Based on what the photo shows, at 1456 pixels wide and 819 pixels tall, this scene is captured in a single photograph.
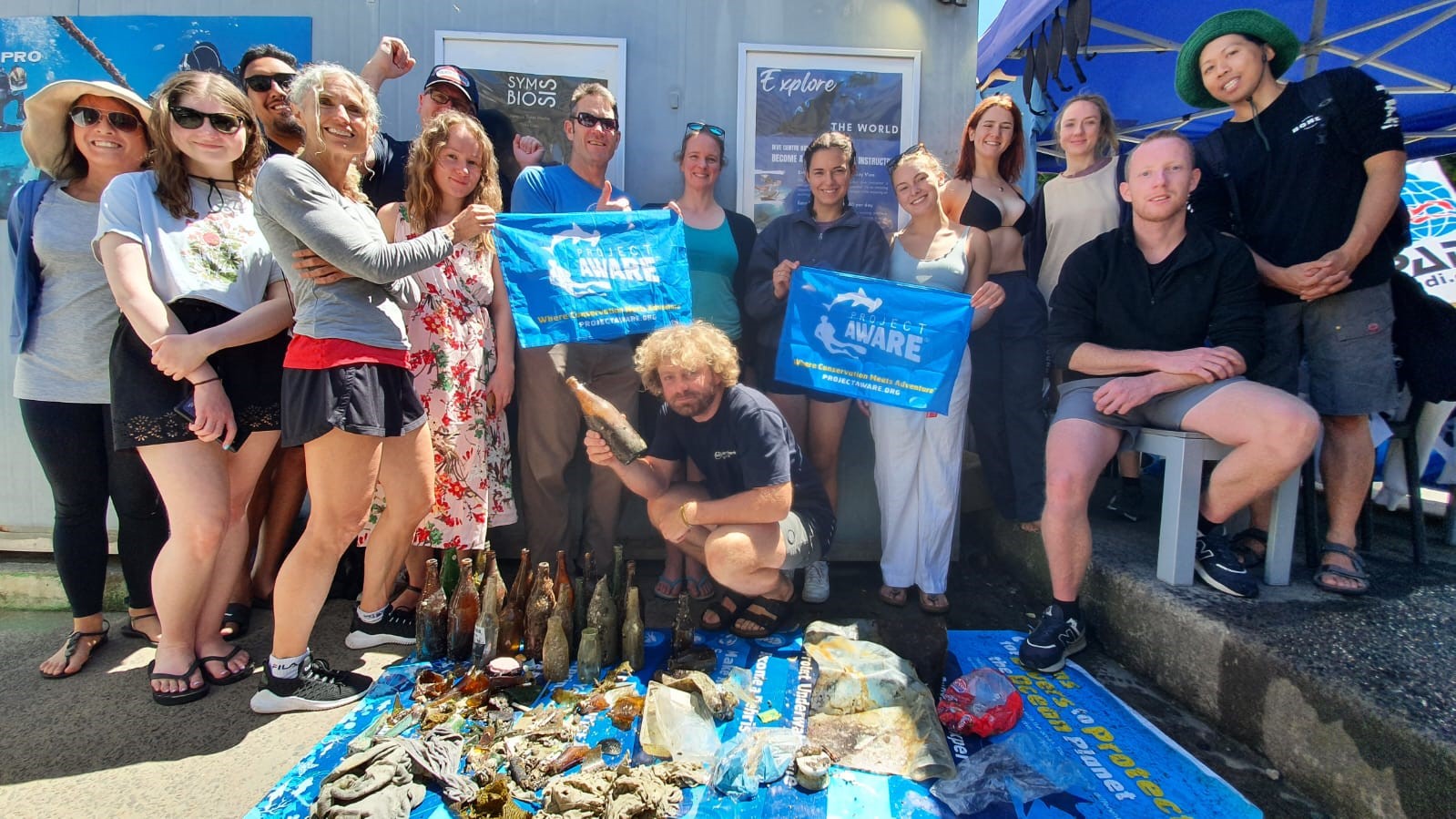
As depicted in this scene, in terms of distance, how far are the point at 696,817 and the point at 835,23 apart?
4306 millimetres

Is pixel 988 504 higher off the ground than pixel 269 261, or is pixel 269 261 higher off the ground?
pixel 269 261

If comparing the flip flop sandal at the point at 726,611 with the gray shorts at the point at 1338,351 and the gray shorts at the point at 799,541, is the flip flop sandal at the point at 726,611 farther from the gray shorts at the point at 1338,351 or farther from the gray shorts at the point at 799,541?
the gray shorts at the point at 1338,351

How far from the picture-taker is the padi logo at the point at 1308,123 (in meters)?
2.96

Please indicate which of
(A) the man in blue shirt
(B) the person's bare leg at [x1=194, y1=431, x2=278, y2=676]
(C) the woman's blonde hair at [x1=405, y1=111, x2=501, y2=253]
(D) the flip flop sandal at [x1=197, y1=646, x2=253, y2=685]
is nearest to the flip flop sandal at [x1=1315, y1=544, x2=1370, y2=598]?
(A) the man in blue shirt

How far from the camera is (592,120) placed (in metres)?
3.61

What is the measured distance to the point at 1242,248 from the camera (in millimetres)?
2998

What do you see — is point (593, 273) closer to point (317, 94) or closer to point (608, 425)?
point (608, 425)

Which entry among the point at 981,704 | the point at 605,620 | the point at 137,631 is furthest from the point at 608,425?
the point at 137,631

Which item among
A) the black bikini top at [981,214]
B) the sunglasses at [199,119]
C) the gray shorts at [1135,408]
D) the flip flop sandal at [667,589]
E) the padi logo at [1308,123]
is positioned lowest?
the flip flop sandal at [667,589]

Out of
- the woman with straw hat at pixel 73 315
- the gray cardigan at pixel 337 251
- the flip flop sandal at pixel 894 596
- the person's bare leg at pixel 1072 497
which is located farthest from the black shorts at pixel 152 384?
the person's bare leg at pixel 1072 497

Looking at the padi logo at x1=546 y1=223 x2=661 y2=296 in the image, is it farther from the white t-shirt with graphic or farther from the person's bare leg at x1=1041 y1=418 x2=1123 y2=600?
the person's bare leg at x1=1041 y1=418 x2=1123 y2=600

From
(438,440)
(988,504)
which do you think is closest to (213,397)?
(438,440)

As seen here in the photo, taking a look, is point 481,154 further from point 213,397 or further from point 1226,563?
point 1226,563

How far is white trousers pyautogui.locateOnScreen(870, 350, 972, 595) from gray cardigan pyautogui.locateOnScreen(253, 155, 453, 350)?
2346 mm
